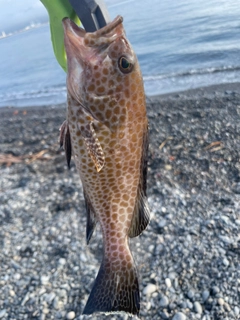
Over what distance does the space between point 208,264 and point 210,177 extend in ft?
6.95

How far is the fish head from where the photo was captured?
203 cm

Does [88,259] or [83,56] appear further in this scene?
[88,259]

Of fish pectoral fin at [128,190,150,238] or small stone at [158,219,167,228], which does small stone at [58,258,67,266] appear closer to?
small stone at [158,219,167,228]

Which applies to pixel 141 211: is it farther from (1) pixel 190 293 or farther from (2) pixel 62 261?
(2) pixel 62 261

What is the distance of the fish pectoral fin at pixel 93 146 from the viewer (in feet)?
6.68

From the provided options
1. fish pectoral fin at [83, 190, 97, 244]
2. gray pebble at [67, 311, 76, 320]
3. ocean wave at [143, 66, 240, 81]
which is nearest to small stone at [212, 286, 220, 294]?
gray pebble at [67, 311, 76, 320]

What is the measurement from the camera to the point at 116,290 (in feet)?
8.23

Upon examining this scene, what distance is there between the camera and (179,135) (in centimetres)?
836

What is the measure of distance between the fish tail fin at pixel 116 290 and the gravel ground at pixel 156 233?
1.99m

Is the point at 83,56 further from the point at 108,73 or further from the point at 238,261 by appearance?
the point at 238,261

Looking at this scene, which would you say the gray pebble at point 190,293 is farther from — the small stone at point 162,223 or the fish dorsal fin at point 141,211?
the fish dorsal fin at point 141,211

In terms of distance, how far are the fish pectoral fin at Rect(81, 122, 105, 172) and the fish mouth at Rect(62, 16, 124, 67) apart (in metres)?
0.37

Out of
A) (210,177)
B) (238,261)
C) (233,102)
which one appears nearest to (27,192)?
(210,177)

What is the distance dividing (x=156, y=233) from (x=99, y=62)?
381 cm
